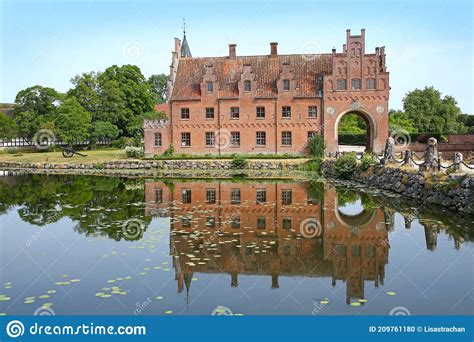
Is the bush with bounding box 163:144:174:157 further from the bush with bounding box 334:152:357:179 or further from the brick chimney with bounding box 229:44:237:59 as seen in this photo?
the bush with bounding box 334:152:357:179

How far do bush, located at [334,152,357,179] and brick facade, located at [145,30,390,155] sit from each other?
942 cm

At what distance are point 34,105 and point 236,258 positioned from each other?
2170 inches

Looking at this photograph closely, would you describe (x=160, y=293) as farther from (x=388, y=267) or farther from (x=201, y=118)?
(x=201, y=118)

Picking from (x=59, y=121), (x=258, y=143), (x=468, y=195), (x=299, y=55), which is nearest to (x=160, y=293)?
(x=468, y=195)

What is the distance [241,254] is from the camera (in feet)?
34.7

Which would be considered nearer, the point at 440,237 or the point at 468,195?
the point at 440,237

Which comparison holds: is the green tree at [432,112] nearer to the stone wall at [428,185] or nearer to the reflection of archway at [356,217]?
the stone wall at [428,185]

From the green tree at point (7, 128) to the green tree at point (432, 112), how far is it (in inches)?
2007

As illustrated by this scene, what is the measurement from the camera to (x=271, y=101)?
38.4 m

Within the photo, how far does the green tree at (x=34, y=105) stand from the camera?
57062 mm

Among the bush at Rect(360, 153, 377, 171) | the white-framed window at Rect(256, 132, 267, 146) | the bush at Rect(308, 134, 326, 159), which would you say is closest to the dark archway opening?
the bush at Rect(308, 134, 326, 159)

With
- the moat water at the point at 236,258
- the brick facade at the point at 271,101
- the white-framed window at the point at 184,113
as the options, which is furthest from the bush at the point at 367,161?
the white-framed window at the point at 184,113

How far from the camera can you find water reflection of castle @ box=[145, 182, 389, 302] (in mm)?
9508

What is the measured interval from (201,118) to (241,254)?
29.4 metres
